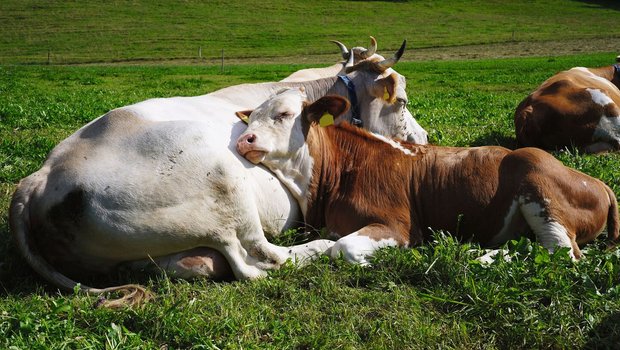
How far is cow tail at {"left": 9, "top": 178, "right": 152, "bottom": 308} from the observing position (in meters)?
4.79

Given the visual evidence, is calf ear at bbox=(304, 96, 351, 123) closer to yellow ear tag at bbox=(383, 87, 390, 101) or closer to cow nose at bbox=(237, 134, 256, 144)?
cow nose at bbox=(237, 134, 256, 144)

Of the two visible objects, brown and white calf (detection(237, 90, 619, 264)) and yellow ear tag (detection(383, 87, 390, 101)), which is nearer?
brown and white calf (detection(237, 90, 619, 264))

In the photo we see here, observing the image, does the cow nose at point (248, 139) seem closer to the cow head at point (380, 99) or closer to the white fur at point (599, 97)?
the cow head at point (380, 99)

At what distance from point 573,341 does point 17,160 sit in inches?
290

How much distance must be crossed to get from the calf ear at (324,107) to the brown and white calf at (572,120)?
16.8 feet

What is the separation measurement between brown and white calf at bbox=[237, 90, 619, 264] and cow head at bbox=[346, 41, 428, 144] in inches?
78.9

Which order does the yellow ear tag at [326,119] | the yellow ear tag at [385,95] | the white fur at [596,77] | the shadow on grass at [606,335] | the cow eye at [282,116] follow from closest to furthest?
the shadow on grass at [606,335]
the cow eye at [282,116]
the yellow ear tag at [326,119]
the yellow ear tag at [385,95]
the white fur at [596,77]

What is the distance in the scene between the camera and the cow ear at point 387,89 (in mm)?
8867

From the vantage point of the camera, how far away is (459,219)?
232 inches

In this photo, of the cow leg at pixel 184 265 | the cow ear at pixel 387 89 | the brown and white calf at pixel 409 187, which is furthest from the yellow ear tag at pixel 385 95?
the cow leg at pixel 184 265

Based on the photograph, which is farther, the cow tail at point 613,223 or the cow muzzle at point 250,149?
the cow muzzle at point 250,149

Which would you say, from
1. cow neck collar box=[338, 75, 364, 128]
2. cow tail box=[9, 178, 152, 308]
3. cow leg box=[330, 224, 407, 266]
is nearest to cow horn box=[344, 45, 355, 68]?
cow neck collar box=[338, 75, 364, 128]

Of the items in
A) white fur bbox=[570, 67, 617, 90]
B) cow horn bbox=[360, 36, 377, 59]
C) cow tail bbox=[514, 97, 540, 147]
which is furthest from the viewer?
white fur bbox=[570, 67, 617, 90]

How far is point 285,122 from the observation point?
21.7 feet
